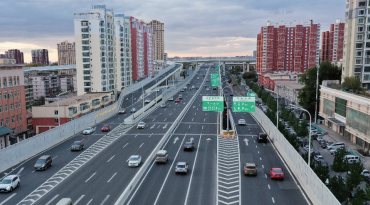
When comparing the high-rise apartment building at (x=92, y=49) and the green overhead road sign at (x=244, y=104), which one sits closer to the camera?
the green overhead road sign at (x=244, y=104)

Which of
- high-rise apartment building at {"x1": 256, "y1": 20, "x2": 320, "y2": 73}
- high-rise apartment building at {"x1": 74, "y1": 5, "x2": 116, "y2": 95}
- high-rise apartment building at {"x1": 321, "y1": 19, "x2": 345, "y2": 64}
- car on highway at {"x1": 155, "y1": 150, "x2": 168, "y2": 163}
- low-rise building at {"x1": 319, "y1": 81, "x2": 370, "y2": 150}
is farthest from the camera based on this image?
high-rise apartment building at {"x1": 321, "y1": 19, "x2": 345, "y2": 64}

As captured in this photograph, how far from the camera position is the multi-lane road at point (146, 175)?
27.5m

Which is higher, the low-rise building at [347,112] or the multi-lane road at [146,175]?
the low-rise building at [347,112]

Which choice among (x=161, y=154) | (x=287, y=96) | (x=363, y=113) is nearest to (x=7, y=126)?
(x=161, y=154)

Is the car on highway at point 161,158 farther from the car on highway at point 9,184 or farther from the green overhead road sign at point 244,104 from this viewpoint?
the green overhead road sign at point 244,104

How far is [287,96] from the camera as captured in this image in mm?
101375

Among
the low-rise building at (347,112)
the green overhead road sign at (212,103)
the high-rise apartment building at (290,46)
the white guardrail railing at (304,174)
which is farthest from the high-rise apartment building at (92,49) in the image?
the high-rise apartment building at (290,46)

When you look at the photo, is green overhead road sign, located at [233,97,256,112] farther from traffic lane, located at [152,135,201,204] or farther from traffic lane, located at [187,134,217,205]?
traffic lane, located at [152,135,201,204]

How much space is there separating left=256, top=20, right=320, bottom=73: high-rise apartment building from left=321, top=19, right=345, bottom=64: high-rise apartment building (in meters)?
13.5

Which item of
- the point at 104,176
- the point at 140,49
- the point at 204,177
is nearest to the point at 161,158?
the point at 204,177

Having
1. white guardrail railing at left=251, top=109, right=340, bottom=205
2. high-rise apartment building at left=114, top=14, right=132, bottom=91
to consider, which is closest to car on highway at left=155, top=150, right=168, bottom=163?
white guardrail railing at left=251, top=109, right=340, bottom=205

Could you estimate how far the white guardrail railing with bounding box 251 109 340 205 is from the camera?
23.8 m

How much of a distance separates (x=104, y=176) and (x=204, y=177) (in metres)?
9.60

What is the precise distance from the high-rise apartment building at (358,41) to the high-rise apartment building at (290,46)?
9291 cm
